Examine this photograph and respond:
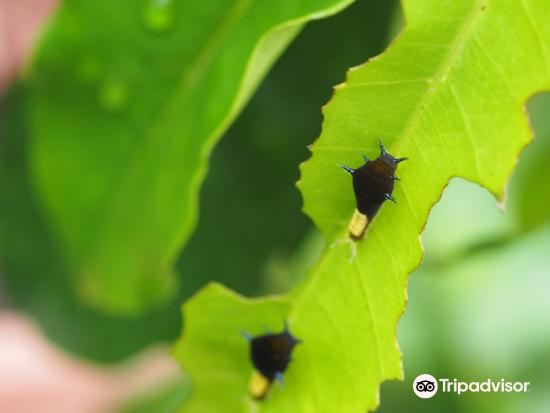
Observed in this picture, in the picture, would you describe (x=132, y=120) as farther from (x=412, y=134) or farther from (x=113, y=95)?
(x=412, y=134)

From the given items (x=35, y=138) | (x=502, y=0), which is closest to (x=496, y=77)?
(x=502, y=0)

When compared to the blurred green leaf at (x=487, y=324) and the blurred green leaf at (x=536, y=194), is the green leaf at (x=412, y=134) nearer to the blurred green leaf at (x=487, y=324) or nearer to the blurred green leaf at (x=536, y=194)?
the blurred green leaf at (x=536, y=194)

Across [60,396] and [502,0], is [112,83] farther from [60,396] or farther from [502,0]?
[60,396]

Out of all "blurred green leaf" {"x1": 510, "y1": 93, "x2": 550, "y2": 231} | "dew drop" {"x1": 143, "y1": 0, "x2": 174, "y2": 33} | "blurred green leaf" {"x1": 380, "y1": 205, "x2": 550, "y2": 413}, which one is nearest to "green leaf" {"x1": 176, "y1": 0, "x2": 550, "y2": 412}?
"dew drop" {"x1": 143, "y1": 0, "x2": 174, "y2": 33}

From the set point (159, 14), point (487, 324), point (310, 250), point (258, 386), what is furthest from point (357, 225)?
point (487, 324)

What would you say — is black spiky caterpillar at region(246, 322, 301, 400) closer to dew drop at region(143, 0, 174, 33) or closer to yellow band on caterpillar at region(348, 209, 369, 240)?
yellow band on caterpillar at region(348, 209, 369, 240)

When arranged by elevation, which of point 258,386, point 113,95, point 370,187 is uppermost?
point 113,95
